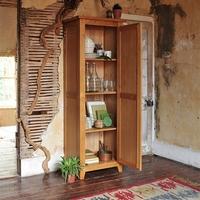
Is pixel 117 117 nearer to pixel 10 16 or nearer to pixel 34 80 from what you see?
pixel 34 80

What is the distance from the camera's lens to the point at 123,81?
14.1 ft

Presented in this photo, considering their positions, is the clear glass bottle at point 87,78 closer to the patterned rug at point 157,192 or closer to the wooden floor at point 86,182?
the wooden floor at point 86,182

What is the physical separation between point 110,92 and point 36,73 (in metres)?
0.94

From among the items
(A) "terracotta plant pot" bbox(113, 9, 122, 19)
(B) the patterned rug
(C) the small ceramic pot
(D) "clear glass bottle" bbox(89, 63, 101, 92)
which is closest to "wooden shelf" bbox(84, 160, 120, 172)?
(C) the small ceramic pot

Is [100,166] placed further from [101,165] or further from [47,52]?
[47,52]

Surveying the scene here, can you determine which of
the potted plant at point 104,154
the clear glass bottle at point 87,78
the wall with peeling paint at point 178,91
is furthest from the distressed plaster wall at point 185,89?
the clear glass bottle at point 87,78

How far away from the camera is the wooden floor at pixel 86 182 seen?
12.0 ft

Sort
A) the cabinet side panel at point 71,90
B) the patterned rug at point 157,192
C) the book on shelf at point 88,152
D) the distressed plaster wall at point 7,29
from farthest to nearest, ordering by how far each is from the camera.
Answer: the distressed plaster wall at point 7,29 < the book on shelf at point 88,152 < the cabinet side panel at point 71,90 < the patterned rug at point 157,192

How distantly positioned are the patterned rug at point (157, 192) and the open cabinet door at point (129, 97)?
369 millimetres

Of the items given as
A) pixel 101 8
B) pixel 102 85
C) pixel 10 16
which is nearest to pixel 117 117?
pixel 102 85

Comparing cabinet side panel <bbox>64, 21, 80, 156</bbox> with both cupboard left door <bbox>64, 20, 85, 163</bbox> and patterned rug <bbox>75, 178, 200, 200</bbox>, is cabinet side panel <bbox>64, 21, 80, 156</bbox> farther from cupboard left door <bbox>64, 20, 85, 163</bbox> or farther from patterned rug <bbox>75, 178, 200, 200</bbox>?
patterned rug <bbox>75, 178, 200, 200</bbox>

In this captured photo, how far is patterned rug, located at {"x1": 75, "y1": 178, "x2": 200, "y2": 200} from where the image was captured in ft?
11.6

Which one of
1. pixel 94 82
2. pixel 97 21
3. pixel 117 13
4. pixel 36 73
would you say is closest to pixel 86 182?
pixel 94 82

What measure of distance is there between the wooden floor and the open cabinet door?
8.5 inches
